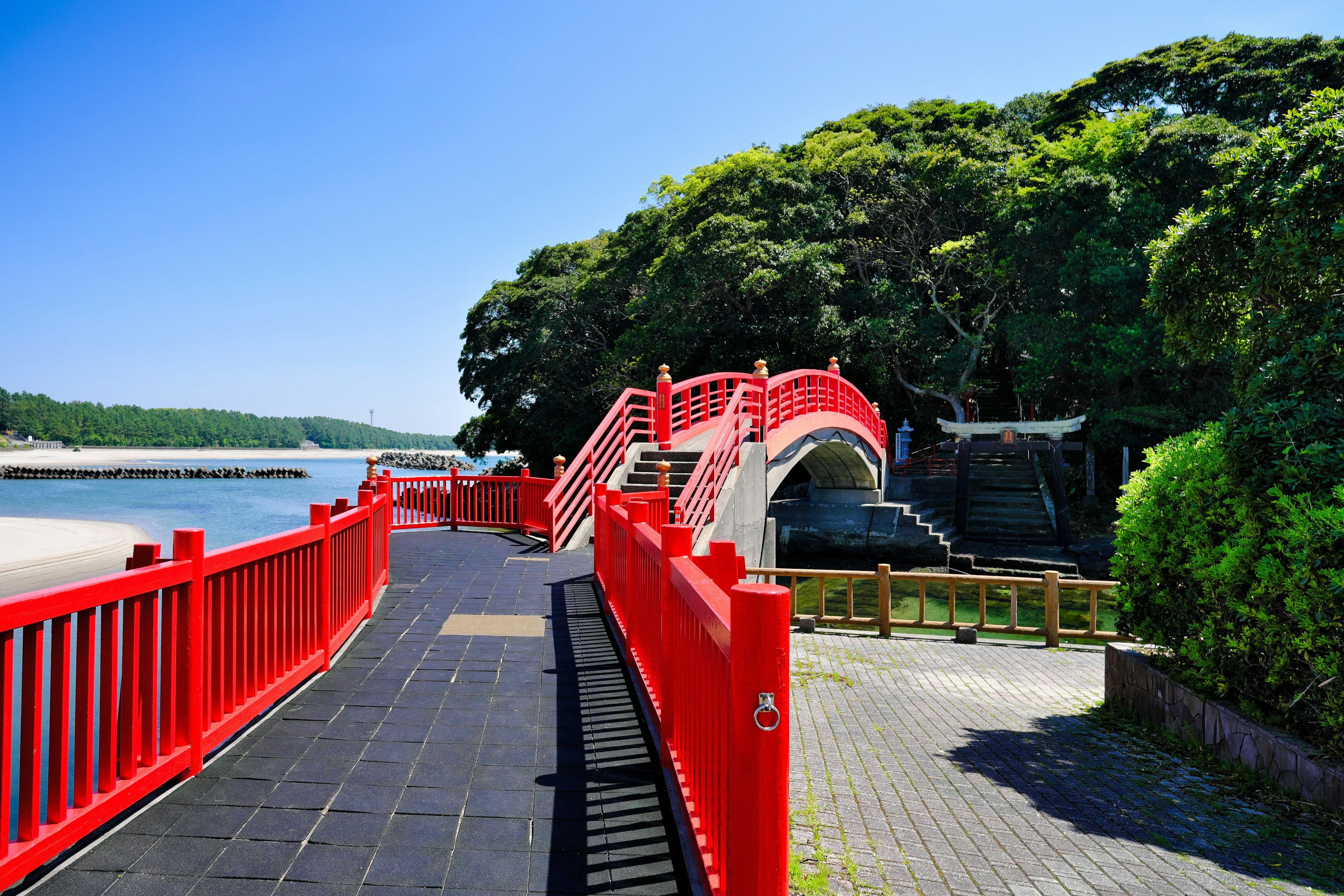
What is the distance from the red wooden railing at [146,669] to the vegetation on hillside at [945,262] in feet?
76.3

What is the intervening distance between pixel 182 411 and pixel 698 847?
206 metres

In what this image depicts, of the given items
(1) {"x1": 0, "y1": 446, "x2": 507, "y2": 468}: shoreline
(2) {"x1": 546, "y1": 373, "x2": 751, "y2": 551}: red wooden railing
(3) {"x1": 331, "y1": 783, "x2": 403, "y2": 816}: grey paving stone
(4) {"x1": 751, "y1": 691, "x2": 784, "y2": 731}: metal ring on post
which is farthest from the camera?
(1) {"x1": 0, "y1": 446, "x2": 507, "y2": 468}: shoreline

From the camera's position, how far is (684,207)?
30.4 meters

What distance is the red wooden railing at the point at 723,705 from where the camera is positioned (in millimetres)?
2047

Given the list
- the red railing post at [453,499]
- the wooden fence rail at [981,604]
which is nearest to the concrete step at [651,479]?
the wooden fence rail at [981,604]

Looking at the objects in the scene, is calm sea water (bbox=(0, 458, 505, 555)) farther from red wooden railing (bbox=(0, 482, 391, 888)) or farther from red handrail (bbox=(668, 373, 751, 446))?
red wooden railing (bbox=(0, 482, 391, 888))

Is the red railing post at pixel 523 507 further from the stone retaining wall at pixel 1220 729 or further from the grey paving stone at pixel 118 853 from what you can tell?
the grey paving stone at pixel 118 853

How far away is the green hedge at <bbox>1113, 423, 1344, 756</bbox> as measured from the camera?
4.43 m

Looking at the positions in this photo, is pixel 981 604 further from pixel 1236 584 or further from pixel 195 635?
pixel 195 635

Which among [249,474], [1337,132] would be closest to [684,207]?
[1337,132]

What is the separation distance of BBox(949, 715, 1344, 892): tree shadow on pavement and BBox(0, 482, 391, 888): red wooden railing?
462 centimetres

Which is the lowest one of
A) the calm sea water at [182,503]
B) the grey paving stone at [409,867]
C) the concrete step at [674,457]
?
the calm sea water at [182,503]

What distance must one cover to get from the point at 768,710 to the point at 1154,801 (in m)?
4.31

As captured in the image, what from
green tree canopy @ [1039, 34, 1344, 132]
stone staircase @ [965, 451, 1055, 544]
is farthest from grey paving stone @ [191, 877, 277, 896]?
green tree canopy @ [1039, 34, 1344, 132]
